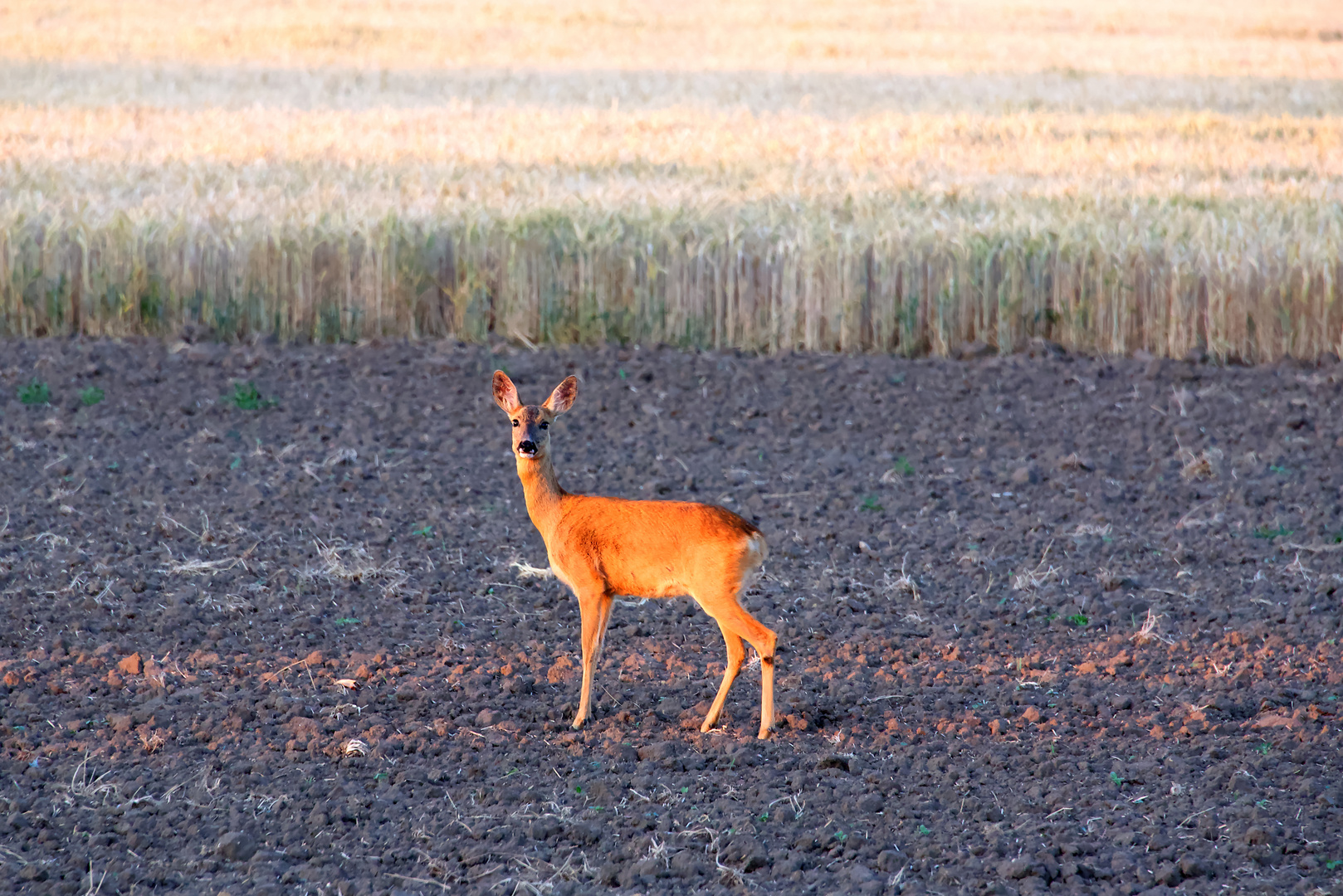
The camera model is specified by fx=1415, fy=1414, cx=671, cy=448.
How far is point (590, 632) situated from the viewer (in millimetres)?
4668

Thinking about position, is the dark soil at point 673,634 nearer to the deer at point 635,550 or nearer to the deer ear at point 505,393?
the deer at point 635,550

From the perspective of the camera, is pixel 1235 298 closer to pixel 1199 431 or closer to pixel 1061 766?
pixel 1199 431

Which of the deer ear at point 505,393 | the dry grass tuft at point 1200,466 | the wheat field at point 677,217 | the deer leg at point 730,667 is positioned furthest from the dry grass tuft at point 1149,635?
the wheat field at point 677,217

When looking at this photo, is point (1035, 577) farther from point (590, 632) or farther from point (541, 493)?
point (541, 493)

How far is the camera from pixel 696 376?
31.3 feet

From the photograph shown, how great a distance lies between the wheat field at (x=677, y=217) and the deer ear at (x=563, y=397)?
225 inches

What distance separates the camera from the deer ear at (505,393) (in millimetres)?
4617

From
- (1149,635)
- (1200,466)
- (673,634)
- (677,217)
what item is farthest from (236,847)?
(677,217)

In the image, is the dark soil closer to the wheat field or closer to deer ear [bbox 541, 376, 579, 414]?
the wheat field

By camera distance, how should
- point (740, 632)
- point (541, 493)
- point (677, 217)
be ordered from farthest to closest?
point (677, 217)
point (541, 493)
point (740, 632)

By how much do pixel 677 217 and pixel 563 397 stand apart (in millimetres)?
6546

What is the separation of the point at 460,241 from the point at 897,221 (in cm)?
332

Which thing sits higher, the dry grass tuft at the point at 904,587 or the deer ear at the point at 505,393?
the deer ear at the point at 505,393

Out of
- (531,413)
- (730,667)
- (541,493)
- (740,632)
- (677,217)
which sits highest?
(677,217)
